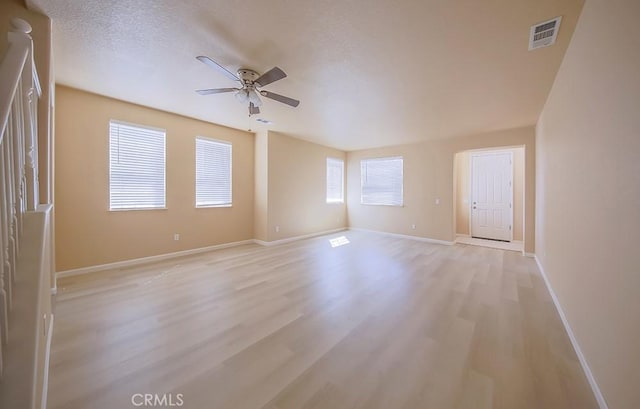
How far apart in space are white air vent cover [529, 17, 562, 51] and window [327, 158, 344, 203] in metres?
5.34

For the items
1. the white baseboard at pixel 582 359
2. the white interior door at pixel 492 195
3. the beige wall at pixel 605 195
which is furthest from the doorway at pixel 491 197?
the beige wall at pixel 605 195

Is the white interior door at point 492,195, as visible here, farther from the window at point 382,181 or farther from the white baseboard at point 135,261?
the white baseboard at point 135,261

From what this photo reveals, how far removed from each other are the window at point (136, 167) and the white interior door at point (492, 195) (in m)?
7.64

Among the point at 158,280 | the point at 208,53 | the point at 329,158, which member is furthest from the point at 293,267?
the point at 329,158

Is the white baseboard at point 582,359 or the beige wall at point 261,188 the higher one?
the beige wall at point 261,188

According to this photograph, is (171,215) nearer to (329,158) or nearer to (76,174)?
(76,174)

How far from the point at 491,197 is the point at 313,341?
6.60m

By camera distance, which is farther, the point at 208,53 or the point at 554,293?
the point at 554,293

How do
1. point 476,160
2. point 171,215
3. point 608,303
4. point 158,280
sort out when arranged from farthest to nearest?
point 476,160 → point 171,215 → point 158,280 → point 608,303

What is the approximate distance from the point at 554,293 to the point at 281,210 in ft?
16.2

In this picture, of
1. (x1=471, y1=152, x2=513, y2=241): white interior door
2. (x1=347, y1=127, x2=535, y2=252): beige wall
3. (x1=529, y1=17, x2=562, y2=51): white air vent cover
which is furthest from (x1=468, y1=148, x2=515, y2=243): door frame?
(x1=529, y1=17, x2=562, y2=51): white air vent cover

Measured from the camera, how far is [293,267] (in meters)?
4.02

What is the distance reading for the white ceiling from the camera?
1.91 meters

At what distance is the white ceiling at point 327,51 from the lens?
191 cm
